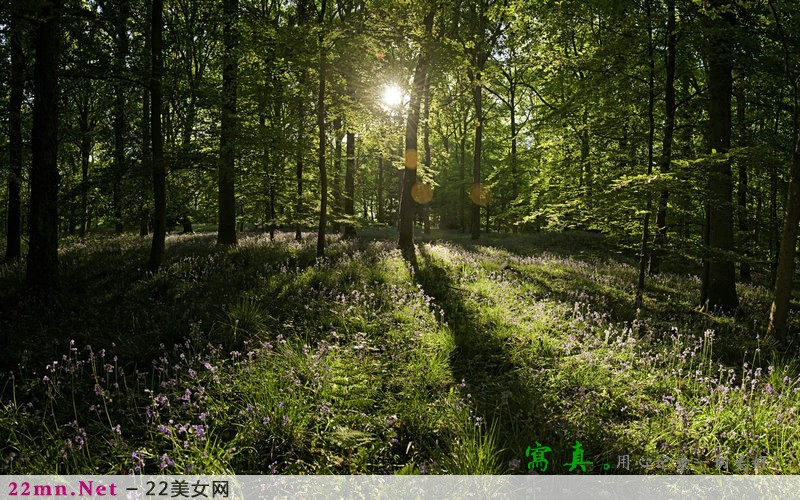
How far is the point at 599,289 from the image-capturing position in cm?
955

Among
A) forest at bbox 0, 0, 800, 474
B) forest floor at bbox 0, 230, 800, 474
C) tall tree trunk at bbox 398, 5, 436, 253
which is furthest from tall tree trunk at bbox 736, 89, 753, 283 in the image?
tall tree trunk at bbox 398, 5, 436, 253

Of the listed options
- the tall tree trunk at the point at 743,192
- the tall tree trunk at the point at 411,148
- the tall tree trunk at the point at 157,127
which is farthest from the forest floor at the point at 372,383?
the tall tree trunk at the point at 411,148

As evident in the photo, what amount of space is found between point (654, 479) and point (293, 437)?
303cm

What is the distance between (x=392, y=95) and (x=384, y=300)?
316 inches

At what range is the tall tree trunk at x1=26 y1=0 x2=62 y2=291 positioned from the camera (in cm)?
741

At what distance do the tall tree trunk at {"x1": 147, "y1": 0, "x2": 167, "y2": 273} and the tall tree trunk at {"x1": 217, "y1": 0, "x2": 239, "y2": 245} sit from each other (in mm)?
1440

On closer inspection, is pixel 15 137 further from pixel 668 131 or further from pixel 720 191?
pixel 720 191

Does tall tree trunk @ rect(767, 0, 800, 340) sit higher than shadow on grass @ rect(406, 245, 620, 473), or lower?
higher

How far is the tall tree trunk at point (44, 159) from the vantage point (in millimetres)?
7406

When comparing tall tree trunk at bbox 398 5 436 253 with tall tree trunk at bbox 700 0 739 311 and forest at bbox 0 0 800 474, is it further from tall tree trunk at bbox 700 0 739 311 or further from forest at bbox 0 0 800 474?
tall tree trunk at bbox 700 0 739 311

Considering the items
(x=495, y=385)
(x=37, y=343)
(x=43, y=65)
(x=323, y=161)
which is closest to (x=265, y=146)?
(x=323, y=161)

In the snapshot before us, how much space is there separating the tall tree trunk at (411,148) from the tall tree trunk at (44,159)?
30.6 feet

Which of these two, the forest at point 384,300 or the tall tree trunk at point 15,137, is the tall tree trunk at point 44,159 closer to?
the forest at point 384,300

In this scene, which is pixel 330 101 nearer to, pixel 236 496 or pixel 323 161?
pixel 323 161
